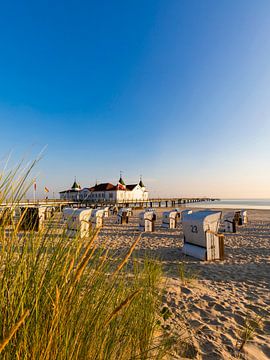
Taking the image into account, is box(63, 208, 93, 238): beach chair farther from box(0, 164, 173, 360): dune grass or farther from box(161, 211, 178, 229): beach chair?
box(161, 211, 178, 229): beach chair

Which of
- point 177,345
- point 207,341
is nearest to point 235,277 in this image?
point 207,341

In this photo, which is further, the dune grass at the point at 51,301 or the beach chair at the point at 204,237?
the beach chair at the point at 204,237

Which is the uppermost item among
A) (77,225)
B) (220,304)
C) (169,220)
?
(77,225)

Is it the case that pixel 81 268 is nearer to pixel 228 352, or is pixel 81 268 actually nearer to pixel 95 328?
pixel 95 328

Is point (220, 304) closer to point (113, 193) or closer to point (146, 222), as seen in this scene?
point (146, 222)

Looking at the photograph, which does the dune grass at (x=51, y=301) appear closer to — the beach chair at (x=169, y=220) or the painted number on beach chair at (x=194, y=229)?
the painted number on beach chair at (x=194, y=229)

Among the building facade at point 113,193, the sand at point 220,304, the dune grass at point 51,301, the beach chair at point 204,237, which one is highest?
the building facade at point 113,193

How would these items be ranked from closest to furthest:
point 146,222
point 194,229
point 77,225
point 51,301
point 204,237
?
point 51,301 < point 77,225 < point 204,237 < point 194,229 < point 146,222

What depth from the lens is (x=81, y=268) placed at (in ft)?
2.48

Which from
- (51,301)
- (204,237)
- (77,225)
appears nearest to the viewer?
(51,301)

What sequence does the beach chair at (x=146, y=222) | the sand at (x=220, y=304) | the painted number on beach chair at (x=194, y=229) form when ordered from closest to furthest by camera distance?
the sand at (x=220, y=304) → the painted number on beach chair at (x=194, y=229) → the beach chair at (x=146, y=222)

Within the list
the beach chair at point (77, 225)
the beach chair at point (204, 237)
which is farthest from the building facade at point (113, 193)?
the beach chair at point (204, 237)

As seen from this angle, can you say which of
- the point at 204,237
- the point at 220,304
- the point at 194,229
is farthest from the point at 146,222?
the point at 220,304

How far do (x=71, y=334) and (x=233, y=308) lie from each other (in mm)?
3353
